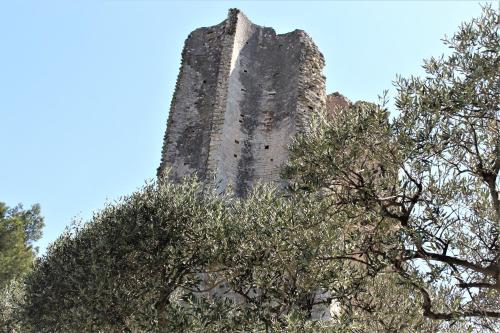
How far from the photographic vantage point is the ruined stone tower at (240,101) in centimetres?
1477

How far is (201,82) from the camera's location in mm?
16547

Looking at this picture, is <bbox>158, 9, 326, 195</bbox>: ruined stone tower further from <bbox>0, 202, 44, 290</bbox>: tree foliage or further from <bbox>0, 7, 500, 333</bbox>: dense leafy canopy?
<bbox>0, 202, 44, 290</bbox>: tree foliage

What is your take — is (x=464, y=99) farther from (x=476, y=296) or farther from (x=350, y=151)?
(x=476, y=296)

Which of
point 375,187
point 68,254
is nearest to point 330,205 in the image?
point 375,187

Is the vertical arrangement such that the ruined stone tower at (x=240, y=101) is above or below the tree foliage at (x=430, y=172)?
above

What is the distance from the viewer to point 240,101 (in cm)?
1587

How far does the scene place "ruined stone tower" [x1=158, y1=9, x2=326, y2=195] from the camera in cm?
1477

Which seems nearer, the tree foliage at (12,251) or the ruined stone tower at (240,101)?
the ruined stone tower at (240,101)

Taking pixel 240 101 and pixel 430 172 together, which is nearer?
pixel 430 172

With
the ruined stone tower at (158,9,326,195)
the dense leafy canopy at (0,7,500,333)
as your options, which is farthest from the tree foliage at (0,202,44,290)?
the dense leafy canopy at (0,7,500,333)

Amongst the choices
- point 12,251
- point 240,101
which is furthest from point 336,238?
point 12,251

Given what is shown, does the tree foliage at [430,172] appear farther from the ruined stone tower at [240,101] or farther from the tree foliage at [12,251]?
the tree foliage at [12,251]

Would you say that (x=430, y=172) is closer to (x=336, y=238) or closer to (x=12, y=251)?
(x=336, y=238)

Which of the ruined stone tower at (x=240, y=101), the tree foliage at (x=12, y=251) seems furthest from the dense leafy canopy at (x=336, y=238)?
the tree foliage at (x=12, y=251)
